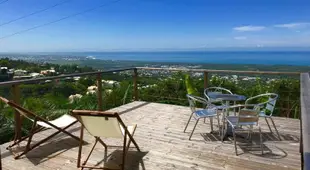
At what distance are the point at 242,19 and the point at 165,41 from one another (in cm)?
844

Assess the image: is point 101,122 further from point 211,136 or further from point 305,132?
point 305,132

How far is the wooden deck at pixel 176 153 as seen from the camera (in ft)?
10.5

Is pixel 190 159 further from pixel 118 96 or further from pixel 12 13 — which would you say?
pixel 12 13

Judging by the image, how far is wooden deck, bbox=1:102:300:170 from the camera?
3211 mm

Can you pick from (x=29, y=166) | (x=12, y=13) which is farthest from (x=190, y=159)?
(x=12, y=13)

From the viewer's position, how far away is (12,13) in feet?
58.3

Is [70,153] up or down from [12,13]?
down

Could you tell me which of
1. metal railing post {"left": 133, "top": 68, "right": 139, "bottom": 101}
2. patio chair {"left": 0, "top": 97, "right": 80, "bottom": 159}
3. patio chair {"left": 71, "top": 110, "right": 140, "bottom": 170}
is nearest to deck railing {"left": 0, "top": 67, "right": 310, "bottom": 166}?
metal railing post {"left": 133, "top": 68, "right": 139, "bottom": 101}

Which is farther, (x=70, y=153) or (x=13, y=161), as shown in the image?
(x=70, y=153)

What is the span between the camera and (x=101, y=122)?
3043 mm

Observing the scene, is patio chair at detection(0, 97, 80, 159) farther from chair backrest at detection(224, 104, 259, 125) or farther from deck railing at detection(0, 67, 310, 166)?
chair backrest at detection(224, 104, 259, 125)

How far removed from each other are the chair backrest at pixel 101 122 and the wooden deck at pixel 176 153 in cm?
43

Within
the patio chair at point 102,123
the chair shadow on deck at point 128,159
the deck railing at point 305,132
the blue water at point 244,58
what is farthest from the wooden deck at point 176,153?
the blue water at point 244,58

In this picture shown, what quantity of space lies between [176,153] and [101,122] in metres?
1.15
